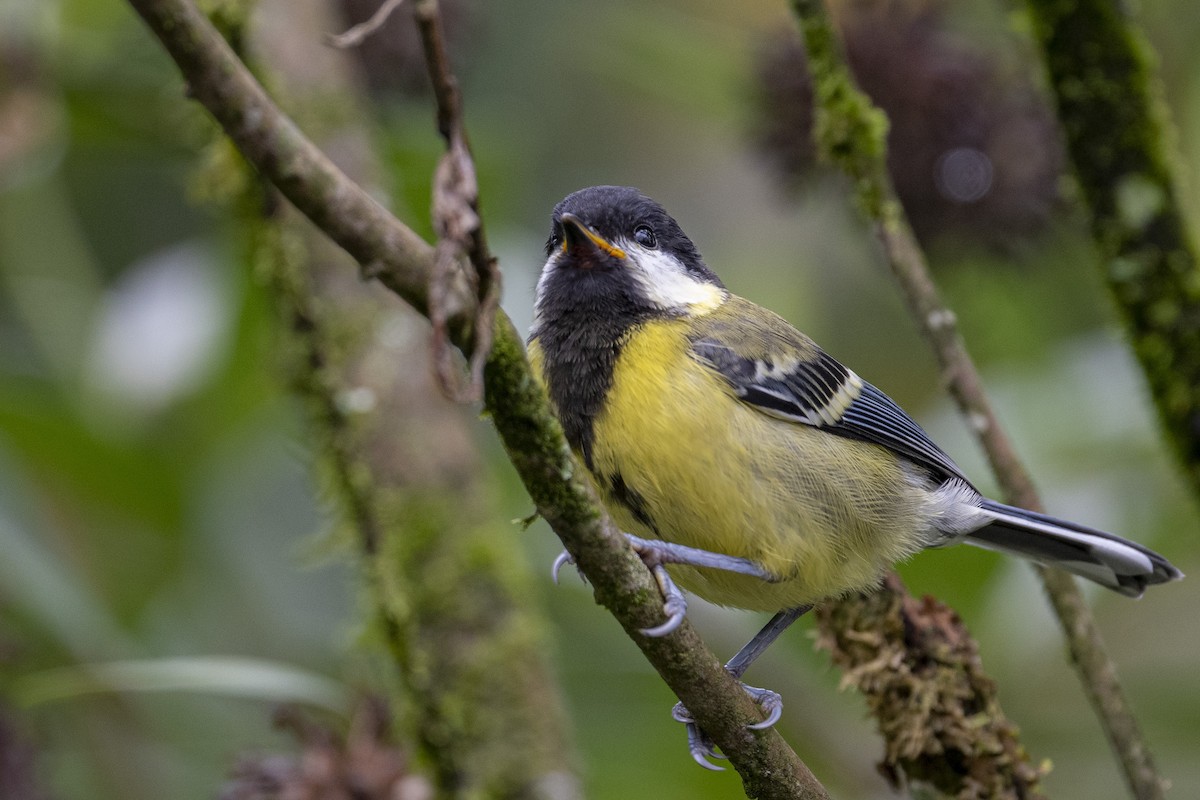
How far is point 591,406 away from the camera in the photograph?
2.37 meters

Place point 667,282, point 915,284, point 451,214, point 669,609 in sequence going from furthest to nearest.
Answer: point 915,284, point 667,282, point 669,609, point 451,214

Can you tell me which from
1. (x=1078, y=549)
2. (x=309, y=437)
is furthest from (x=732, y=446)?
(x=309, y=437)

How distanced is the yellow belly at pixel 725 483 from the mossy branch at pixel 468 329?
0.46 metres

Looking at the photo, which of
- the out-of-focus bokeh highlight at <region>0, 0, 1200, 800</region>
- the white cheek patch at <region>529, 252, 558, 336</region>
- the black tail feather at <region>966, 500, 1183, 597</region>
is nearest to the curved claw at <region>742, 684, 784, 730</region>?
the black tail feather at <region>966, 500, 1183, 597</region>

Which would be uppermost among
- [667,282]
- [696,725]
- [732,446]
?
[667,282]

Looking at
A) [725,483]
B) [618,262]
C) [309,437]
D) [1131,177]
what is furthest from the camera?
[309,437]

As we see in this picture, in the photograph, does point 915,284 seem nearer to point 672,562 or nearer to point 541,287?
point 541,287

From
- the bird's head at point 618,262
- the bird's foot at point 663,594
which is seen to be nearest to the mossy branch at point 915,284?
the bird's head at point 618,262

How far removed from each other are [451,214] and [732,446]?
1.14 meters

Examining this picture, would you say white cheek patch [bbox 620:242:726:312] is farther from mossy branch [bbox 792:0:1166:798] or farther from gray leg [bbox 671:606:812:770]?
gray leg [bbox 671:606:812:770]

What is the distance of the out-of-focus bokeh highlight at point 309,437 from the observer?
3.86 metres

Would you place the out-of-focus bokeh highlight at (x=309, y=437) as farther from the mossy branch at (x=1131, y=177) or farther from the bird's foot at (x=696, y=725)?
the bird's foot at (x=696, y=725)

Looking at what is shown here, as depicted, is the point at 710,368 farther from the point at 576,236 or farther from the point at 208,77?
the point at 208,77

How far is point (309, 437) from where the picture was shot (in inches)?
134
